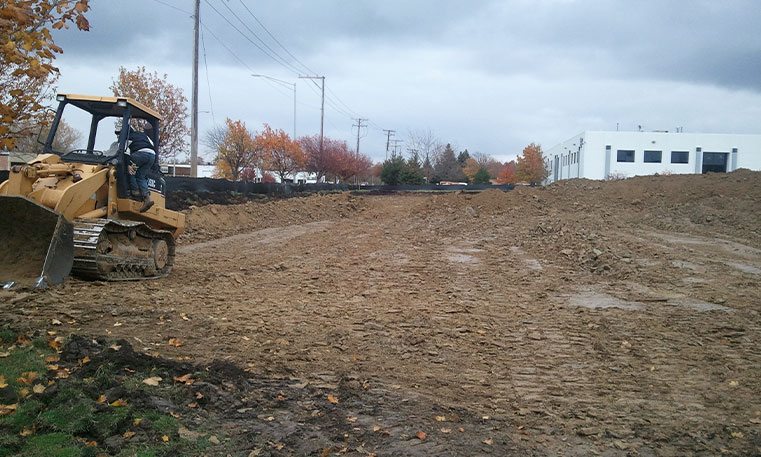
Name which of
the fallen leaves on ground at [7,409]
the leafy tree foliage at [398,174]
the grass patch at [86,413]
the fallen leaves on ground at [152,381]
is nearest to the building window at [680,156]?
the leafy tree foliage at [398,174]

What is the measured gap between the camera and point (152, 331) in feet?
21.8

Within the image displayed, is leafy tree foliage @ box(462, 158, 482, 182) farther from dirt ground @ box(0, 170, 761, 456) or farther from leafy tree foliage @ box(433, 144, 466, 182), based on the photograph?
dirt ground @ box(0, 170, 761, 456)

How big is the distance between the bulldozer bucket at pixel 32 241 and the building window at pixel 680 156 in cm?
7120

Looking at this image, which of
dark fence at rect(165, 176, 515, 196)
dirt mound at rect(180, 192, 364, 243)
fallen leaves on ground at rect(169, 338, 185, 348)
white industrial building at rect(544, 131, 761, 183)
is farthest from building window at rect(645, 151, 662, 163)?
fallen leaves on ground at rect(169, 338, 185, 348)

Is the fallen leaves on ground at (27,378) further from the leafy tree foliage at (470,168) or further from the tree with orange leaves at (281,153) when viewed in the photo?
the leafy tree foliage at (470,168)

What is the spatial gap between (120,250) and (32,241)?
1.70 m

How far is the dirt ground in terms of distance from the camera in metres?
4.48

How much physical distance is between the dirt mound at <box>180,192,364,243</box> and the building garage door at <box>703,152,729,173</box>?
5070 cm

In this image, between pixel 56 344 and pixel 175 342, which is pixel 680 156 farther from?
pixel 56 344

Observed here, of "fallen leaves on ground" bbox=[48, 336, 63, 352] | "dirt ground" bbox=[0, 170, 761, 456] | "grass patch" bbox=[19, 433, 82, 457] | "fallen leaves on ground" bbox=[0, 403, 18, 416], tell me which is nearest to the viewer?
"grass patch" bbox=[19, 433, 82, 457]

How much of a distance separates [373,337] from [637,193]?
25.4 meters

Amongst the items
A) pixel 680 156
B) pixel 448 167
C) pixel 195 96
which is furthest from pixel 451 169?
pixel 195 96

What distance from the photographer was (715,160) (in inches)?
2625

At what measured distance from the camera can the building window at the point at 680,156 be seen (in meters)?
66.8
